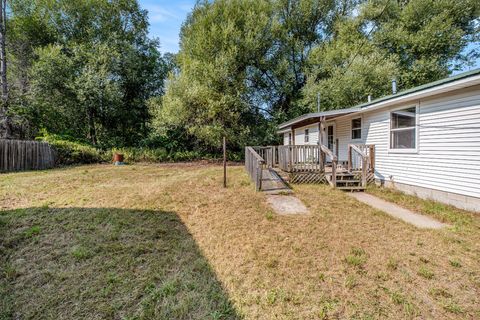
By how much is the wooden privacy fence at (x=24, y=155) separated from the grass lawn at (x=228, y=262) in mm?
6620

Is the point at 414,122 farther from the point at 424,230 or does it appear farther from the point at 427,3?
the point at 427,3

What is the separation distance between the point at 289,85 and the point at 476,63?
14680 millimetres

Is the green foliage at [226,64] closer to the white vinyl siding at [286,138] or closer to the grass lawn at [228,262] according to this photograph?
the white vinyl siding at [286,138]

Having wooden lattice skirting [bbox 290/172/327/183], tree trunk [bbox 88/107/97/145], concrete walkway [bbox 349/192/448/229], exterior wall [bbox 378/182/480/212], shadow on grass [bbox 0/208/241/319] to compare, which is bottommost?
shadow on grass [bbox 0/208/241/319]

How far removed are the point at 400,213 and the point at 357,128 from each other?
17.5 feet

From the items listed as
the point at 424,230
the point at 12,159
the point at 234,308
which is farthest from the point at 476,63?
the point at 12,159

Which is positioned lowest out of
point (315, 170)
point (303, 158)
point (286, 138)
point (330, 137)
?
point (315, 170)

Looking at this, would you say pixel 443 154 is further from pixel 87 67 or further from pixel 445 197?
pixel 87 67

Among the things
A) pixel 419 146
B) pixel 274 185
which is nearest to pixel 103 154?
pixel 274 185

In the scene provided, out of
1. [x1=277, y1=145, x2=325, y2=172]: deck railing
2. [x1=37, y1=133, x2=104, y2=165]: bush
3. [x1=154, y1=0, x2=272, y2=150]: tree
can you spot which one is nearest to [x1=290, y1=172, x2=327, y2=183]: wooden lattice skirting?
[x1=277, y1=145, x2=325, y2=172]: deck railing

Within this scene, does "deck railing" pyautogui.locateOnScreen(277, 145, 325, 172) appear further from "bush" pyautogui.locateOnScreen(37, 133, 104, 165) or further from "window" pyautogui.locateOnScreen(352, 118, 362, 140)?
"bush" pyautogui.locateOnScreen(37, 133, 104, 165)

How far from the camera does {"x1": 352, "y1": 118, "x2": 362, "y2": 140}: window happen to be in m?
9.41

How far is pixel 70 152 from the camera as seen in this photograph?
13148mm

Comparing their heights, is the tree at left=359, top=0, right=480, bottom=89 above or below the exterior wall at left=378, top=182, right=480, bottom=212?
above
